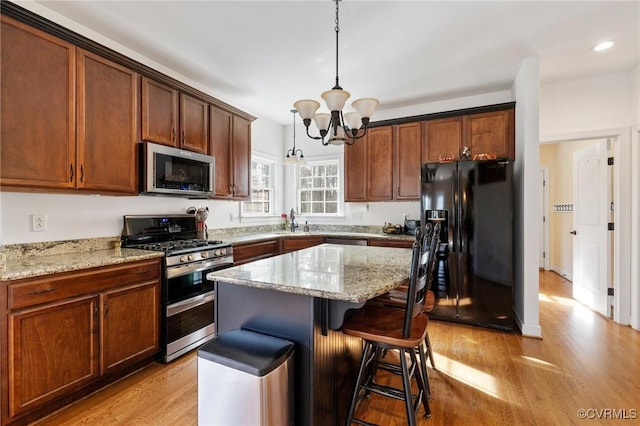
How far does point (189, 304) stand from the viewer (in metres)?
2.56

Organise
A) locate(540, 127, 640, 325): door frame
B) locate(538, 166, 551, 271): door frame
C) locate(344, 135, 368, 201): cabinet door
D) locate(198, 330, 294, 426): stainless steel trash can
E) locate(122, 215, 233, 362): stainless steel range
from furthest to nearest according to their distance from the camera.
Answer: locate(538, 166, 551, 271): door frame, locate(344, 135, 368, 201): cabinet door, locate(540, 127, 640, 325): door frame, locate(122, 215, 233, 362): stainless steel range, locate(198, 330, 294, 426): stainless steel trash can

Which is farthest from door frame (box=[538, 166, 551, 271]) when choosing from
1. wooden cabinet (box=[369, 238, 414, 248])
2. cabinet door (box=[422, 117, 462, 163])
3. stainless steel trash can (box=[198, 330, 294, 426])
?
Result: stainless steel trash can (box=[198, 330, 294, 426])

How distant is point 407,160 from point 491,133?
983 mm

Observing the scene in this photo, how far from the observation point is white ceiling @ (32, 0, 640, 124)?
6.98ft

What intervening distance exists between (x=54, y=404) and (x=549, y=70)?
505cm

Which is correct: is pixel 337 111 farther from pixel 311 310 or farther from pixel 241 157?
pixel 241 157

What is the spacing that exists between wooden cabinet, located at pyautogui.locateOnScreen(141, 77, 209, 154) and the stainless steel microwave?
A: 0.13 meters

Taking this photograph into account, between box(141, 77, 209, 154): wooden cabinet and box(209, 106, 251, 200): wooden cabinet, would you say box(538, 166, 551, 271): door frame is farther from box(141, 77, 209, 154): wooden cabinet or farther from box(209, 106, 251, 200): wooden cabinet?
box(141, 77, 209, 154): wooden cabinet

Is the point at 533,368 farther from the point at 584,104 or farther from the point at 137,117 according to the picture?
the point at 137,117

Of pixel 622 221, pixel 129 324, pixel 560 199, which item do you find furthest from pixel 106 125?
pixel 560 199

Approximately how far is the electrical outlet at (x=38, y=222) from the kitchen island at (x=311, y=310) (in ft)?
5.08

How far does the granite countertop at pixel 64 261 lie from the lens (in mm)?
1637

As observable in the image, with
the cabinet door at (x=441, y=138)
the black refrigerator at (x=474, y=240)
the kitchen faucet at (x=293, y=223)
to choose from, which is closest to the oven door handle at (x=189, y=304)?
the kitchen faucet at (x=293, y=223)

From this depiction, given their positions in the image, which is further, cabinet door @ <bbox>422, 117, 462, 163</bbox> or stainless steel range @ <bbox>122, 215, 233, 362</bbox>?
cabinet door @ <bbox>422, 117, 462, 163</bbox>
